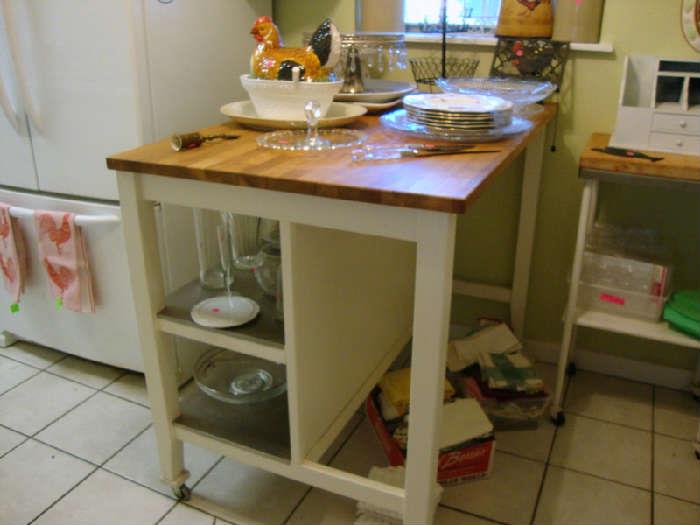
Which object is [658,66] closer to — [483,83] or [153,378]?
[483,83]

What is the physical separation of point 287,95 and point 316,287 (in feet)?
1.48

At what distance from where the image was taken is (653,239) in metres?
1.79

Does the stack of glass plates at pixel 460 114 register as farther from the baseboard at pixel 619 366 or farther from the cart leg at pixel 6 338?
the cart leg at pixel 6 338

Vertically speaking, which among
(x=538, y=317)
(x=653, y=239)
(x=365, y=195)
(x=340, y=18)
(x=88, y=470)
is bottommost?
(x=88, y=470)

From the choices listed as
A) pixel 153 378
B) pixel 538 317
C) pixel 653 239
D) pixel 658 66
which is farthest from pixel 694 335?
pixel 153 378

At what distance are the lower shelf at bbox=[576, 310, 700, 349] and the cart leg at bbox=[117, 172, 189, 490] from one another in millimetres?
1088

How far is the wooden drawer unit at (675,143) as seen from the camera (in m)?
1.50

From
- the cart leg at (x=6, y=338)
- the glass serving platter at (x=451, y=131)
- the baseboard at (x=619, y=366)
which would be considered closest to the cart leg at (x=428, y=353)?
the glass serving platter at (x=451, y=131)

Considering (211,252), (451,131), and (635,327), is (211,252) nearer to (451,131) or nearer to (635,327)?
(451,131)

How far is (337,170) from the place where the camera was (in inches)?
43.1

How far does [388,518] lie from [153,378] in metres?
0.63

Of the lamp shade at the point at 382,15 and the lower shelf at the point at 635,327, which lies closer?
the lower shelf at the point at 635,327

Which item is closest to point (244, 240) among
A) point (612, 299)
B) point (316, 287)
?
point (316, 287)

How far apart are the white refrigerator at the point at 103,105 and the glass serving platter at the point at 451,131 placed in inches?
23.4
